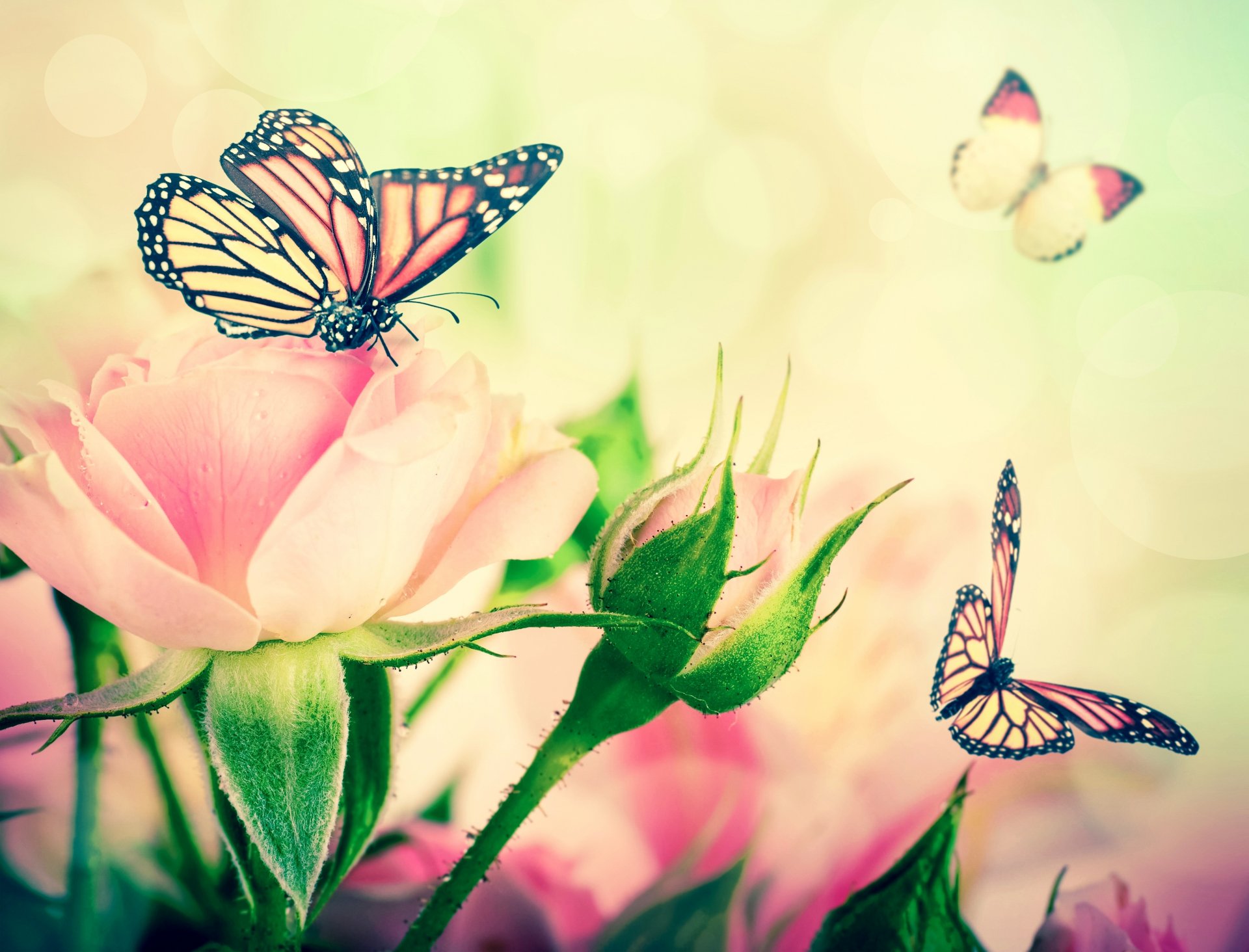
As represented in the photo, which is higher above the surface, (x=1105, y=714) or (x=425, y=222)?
(x=425, y=222)

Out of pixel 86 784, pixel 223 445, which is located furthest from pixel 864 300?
pixel 86 784

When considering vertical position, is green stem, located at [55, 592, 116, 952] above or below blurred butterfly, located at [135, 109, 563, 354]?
below

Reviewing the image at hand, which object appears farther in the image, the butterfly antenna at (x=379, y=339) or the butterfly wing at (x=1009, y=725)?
the butterfly wing at (x=1009, y=725)

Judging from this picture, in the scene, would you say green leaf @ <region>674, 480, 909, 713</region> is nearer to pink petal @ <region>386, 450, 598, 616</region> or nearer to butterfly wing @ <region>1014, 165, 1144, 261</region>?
pink petal @ <region>386, 450, 598, 616</region>

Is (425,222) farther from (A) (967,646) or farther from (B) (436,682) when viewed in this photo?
(A) (967,646)

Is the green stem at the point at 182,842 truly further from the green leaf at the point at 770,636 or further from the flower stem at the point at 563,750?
the green leaf at the point at 770,636

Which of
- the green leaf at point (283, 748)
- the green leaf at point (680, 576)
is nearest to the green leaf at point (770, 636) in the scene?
the green leaf at point (680, 576)

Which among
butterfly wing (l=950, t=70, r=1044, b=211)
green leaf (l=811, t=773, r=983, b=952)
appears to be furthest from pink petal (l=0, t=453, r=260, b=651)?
butterfly wing (l=950, t=70, r=1044, b=211)
